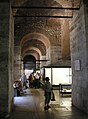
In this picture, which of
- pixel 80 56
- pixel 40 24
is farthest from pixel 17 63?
pixel 80 56

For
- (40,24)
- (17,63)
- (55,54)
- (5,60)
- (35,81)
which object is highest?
(40,24)

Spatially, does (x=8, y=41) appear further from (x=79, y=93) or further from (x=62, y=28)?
(x=62, y=28)

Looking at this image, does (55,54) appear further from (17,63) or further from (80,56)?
(80,56)

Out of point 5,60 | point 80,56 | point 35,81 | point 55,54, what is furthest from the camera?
point 35,81

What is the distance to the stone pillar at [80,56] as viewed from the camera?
346 inches

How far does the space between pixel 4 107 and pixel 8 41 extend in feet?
8.60

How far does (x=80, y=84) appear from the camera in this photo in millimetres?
9500

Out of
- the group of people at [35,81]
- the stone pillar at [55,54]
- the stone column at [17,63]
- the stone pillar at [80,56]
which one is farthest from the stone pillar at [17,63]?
the stone pillar at [80,56]

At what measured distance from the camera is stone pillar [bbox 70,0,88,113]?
28.8 feet

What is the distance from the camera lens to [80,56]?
952 centimetres

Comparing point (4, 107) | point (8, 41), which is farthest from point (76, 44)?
point (4, 107)

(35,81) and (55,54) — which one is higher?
(55,54)

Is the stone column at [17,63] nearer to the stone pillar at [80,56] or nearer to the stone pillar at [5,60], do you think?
the stone pillar at [80,56]

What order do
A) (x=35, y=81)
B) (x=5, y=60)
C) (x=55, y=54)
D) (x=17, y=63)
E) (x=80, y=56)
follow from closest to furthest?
1. (x=5, y=60)
2. (x=80, y=56)
3. (x=17, y=63)
4. (x=55, y=54)
5. (x=35, y=81)
